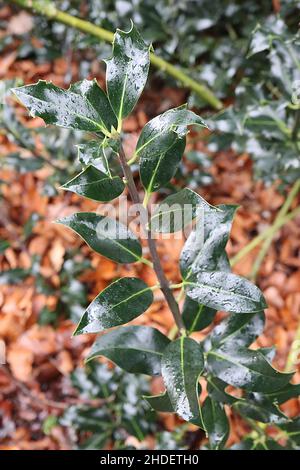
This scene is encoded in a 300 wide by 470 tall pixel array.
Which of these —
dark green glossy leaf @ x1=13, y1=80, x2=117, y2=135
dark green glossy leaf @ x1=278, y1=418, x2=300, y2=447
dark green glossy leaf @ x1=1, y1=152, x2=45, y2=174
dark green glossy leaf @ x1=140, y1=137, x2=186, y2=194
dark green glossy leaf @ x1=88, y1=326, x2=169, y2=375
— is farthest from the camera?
dark green glossy leaf @ x1=1, y1=152, x2=45, y2=174

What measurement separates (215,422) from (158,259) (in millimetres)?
322

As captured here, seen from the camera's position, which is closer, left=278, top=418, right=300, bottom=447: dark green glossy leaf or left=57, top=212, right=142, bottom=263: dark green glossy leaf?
left=57, top=212, right=142, bottom=263: dark green glossy leaf

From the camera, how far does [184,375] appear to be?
2.33 feet

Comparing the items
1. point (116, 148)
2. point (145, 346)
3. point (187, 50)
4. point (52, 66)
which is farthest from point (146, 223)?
point (52, 66)

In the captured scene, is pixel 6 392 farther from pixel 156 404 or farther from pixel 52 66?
pixel 52 66

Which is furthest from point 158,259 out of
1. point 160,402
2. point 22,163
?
point 22,163

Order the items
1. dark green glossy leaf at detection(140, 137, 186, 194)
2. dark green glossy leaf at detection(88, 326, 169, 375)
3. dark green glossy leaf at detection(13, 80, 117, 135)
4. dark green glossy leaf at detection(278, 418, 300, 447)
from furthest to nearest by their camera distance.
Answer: dark green glossy leaf at detection(278, 418, 300, 447)
dark green glossy leaf at detection(88, 326, 169, 375)
dark green glossy leaf at detection(140, 137, 186, 194)
dark green glossy leaf at detection(13, 80, 117, 135)

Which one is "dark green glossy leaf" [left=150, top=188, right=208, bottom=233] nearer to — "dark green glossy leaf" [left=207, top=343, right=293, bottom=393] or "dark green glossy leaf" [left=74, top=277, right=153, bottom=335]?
"dark green glossy leaf" [left=74, top=277, right=153, bottom=335]

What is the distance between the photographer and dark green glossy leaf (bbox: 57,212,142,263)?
71 cm

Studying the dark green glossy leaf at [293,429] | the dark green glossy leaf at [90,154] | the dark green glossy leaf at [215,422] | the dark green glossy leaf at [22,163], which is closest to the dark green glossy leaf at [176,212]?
the dark green glossy leaf at [90,154]

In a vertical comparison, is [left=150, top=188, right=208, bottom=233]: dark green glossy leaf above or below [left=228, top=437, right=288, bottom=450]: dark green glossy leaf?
above

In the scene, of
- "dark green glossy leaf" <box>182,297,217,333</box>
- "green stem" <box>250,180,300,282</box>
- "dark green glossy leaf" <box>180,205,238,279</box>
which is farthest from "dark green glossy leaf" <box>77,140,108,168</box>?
"green stem" <box>250,180,300,282</box>

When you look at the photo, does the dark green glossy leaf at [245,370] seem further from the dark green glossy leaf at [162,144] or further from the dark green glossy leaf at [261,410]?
the dark green glossy leaf at [162,144]

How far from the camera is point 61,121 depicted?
0.65 meters
